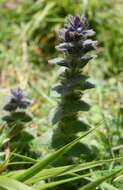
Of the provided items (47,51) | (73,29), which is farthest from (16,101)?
(47,51)

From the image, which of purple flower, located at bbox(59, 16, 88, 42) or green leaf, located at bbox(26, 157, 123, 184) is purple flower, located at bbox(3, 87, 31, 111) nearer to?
purple flower, located at bbox(59, 16, 88, 42)

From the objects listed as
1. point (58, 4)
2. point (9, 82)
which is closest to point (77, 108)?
point (9, 82)

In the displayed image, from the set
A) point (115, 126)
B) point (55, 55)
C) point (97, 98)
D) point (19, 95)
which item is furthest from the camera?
point (55, 55)

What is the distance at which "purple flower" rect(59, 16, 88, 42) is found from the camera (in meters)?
2.19

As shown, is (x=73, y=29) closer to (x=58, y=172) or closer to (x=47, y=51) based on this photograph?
(x=58, y=172)

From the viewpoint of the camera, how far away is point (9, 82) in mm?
3588

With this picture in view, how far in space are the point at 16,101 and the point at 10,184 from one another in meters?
0.66

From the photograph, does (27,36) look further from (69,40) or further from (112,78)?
(69,40)

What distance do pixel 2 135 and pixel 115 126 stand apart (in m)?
0.68

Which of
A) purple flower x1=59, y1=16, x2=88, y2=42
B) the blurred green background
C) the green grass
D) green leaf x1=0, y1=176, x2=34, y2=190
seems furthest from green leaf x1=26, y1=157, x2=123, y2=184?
the blurred green background

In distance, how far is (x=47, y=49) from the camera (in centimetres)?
396

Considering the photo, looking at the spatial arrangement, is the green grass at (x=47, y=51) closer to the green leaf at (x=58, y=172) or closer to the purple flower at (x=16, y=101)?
the purple flower at (x=16, y=101)

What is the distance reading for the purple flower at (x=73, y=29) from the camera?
2.19 metres

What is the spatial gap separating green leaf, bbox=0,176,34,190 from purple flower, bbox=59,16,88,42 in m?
0.64
